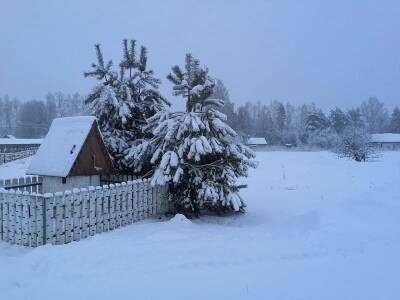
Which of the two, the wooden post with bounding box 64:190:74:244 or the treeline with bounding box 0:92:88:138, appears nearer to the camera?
the wooden post with bounding box 64:190:74:244

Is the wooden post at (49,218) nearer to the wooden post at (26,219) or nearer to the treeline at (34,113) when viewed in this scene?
the wooden post at (26,219)

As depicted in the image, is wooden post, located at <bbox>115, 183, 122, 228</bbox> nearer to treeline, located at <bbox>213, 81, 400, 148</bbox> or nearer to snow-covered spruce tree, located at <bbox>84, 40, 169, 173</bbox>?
snow-covered spruce tree, located at <bbox>84, 40, 169, 173</bbox>

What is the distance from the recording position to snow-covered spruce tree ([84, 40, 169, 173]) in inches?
494

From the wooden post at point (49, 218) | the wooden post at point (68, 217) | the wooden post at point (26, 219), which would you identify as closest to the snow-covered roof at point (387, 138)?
the wooden post at point (68, 217)

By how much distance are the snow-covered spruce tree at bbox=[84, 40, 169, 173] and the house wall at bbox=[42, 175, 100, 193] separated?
220cm

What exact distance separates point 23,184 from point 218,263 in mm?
7981

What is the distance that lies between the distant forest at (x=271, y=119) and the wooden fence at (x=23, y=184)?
201 ft

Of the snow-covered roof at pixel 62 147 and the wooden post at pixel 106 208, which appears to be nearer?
the wooden post at pixel 106 208

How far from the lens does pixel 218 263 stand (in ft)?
19.1

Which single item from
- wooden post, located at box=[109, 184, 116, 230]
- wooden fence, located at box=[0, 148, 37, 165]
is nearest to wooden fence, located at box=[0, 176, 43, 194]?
wooden post, located at box=[109, 184, 116, 230]

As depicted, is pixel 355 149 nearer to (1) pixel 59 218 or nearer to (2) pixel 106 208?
(2) pixel 106 208

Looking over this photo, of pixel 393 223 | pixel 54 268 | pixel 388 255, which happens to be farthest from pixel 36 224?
pixel 393 223

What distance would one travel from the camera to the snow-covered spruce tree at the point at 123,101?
1254cm

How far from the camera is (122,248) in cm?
665
